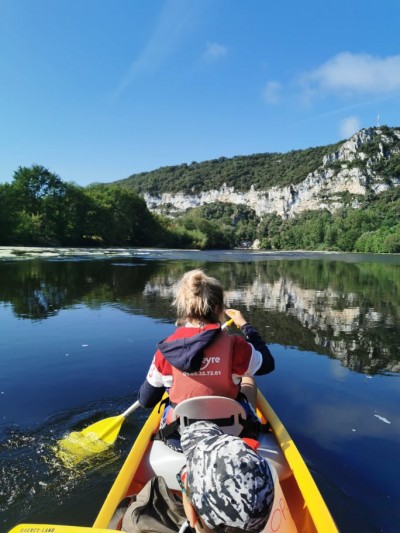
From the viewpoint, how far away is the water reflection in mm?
9090

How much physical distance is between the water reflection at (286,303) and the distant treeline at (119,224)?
41.7 meters

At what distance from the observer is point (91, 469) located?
418cm

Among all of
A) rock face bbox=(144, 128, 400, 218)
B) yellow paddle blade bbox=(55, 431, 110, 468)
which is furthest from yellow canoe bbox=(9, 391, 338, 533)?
rock face bbox=(144, 128, 400, 218)

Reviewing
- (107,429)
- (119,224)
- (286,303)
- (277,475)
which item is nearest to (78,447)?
(107,429)

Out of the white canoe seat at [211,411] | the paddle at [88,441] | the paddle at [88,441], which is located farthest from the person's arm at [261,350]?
the paddle at [88,441]

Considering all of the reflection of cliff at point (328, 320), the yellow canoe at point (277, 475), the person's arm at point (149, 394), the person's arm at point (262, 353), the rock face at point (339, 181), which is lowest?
the reflection of cliff at point (328, 320)

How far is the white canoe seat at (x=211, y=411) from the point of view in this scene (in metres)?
2.74

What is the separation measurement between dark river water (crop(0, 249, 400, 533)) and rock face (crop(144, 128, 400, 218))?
150519mm

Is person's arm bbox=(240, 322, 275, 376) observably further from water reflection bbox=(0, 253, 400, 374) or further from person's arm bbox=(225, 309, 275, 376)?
water reflection bbox=(0, 253, 400, 374)

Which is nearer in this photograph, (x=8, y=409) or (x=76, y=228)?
(x=8, y=409)

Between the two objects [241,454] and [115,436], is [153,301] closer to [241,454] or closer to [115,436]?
[115,436]

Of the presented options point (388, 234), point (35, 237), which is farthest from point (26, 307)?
point (388, 234)

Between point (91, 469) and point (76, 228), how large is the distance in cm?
6725

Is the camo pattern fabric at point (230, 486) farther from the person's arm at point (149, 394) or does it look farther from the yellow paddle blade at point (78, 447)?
the yellow paddle blade at point (78, 447)
